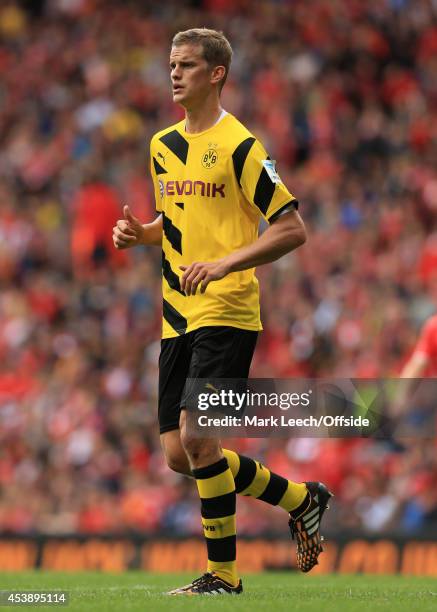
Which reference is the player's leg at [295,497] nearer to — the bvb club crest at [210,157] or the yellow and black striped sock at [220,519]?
the yellow and black striped sock at [220,519]

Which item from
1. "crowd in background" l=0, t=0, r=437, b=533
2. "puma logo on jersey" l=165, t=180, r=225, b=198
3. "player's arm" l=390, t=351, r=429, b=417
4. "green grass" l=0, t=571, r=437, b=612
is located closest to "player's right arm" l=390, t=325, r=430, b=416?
"player's arm" l=390, t=351, r=429, b=417

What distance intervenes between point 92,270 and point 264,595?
1053 centimetres

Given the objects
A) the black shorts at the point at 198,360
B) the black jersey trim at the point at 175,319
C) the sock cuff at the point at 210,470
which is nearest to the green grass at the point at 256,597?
the sock cuff at the point at 210,470

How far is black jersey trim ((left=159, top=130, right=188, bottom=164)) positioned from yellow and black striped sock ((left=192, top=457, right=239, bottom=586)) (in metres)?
1.57

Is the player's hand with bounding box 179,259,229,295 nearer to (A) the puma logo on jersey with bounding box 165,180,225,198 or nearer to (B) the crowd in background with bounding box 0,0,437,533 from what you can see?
(A) the puma logo on jersey with bounding box 165,180,225,198

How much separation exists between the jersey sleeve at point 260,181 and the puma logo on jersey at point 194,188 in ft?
0.40

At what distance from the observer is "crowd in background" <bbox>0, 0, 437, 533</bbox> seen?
553 inches

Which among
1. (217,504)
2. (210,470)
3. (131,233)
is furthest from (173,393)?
(131,233)

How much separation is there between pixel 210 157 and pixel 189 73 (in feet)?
1.46

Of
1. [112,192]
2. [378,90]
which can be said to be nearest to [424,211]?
[378,90]

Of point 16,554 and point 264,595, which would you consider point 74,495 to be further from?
point 264,595

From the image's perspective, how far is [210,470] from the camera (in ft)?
23.5

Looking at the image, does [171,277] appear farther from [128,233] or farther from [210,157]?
[210,157]

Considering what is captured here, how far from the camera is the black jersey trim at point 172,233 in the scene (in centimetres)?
749
